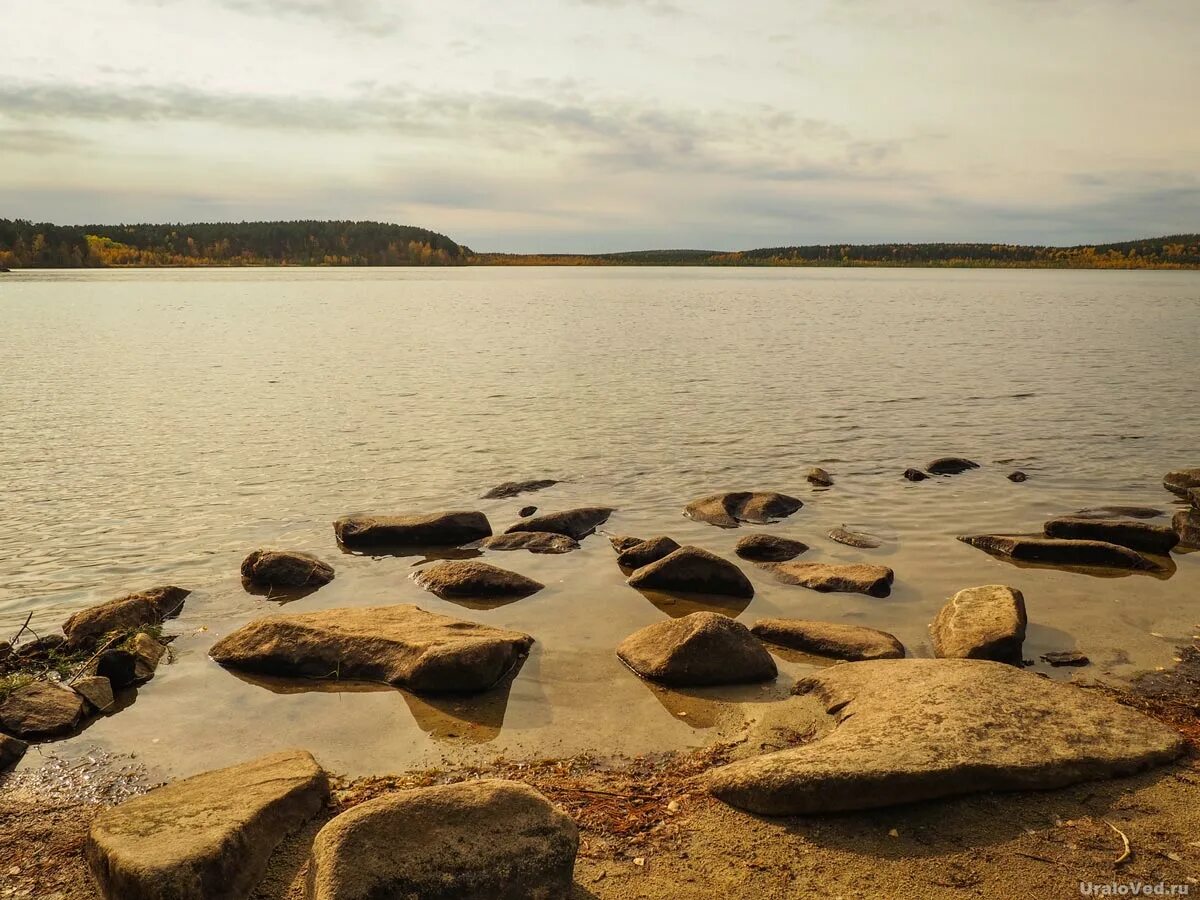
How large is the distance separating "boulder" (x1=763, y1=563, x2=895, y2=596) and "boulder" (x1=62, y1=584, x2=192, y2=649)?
6756mm

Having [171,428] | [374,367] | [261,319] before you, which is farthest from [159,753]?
[261,319]

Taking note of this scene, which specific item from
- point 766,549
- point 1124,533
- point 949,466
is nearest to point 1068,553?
point 1124,533

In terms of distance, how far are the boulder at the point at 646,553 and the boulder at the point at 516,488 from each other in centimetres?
411

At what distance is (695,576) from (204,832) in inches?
248

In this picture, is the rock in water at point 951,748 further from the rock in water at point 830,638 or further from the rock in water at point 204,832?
the rock in water at point 204,832

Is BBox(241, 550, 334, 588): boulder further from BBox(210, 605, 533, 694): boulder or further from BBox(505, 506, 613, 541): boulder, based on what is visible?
BBox(505, 506, 613, 541): boulder

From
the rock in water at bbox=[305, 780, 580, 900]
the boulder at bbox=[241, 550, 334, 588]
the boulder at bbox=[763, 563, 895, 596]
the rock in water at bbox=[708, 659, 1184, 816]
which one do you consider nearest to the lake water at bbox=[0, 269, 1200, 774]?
the boulder at bbox=[763, 563, 895, 596]

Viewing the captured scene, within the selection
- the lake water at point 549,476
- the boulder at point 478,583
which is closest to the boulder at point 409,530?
the lake water at point 549,476

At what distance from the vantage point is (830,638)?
833 centimetres

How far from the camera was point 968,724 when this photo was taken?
19.1 ft

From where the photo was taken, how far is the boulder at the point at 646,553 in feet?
36.1

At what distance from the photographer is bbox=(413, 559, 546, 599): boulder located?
1012 cm

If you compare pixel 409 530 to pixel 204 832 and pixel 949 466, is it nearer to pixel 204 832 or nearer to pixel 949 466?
pixel 204 832

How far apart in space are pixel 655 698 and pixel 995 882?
325cm
